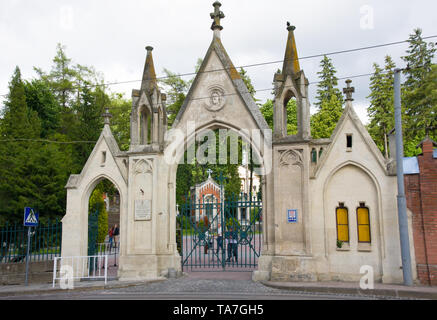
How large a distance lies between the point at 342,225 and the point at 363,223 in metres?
0.62

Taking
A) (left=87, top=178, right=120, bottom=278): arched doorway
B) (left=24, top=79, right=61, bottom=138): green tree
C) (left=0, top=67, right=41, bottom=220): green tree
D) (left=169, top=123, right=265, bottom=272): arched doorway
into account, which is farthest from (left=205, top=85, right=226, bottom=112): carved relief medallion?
(left=24, top=79, right=61, bottom=138): green tree

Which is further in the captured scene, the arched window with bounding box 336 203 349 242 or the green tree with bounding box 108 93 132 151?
the green tree with bounding box 108 93 132 151

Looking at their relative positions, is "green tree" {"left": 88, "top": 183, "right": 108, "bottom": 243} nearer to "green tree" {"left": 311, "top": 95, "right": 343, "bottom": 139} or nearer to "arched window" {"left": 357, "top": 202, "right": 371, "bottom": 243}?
"arched window" {"left": 357, "top": 202, "right": 371, "bottom": 243}

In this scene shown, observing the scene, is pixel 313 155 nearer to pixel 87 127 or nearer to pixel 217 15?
pixel 217 15

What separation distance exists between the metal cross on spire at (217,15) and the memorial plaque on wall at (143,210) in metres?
6.99

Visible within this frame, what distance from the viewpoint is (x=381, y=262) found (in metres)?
11.3

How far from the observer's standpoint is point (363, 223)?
38.6ft

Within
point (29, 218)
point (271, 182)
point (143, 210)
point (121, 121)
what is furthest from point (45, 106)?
point (271, 182)

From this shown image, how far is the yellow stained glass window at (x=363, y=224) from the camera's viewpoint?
38.3ft

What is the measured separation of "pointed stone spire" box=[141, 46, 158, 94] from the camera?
1428cm

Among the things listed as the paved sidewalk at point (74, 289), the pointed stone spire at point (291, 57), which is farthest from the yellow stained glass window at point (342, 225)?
the paved sidewalk at point (74, 289)

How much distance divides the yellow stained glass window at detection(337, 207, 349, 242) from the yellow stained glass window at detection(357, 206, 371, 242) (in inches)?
14.0

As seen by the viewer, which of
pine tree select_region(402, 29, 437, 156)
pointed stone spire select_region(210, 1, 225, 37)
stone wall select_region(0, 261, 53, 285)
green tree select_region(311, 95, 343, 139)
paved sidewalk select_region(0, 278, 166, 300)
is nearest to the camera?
paved sidewalk select_region(0, 278, 166, 300)

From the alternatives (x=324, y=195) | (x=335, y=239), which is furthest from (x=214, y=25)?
(x=335, y=239)
